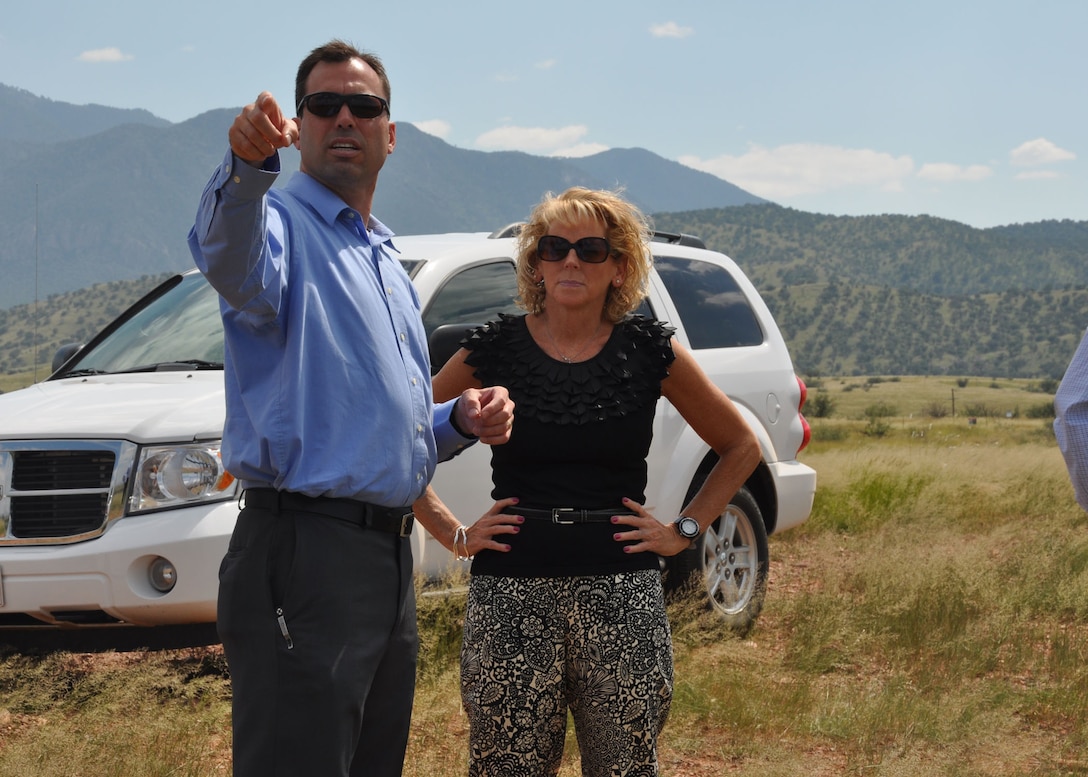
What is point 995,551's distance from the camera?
9.05m

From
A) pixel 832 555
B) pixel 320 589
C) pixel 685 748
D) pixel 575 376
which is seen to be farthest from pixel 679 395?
pixel 832 555

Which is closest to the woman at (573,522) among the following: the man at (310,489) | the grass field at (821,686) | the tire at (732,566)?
the man at (310,489)

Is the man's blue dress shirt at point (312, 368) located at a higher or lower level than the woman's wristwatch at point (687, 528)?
higher

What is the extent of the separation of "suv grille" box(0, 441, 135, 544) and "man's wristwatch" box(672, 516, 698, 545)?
223 cm

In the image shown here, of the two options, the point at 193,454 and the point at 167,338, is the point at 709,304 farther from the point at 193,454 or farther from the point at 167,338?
the point at 193,454

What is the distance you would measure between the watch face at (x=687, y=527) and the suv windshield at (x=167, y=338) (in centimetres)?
258

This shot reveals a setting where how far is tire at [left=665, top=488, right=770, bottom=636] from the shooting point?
Result: 6273 millimetres

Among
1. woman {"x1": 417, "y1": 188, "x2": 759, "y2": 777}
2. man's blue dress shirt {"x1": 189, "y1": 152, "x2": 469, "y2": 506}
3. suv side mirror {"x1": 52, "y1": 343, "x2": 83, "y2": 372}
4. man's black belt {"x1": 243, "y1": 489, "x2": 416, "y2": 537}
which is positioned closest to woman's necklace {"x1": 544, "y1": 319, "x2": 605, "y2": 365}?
woman {"x1": 417, "y1": 188, "x2": 759, "y2": 777}

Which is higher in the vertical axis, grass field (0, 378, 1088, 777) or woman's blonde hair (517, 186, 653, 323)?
woman's blonde hair (517, 186, 653, 323)

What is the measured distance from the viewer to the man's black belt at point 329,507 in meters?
2.52

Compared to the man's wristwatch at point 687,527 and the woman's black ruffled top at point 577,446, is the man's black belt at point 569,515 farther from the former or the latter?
the man's wristwatch at point 687,527

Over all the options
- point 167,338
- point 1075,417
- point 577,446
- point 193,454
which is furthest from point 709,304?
point 1075,417

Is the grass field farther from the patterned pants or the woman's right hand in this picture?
the woman's right hand

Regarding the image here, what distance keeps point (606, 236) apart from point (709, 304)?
11.9 ft
